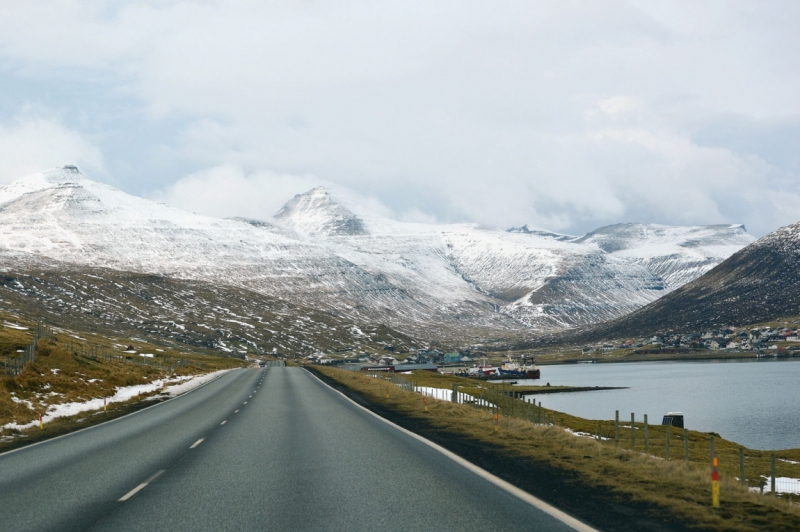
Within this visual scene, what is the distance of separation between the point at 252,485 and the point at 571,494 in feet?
21.7

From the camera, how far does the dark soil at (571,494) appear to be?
1161 cm

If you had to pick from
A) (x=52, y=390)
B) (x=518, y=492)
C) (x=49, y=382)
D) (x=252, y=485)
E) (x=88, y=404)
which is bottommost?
(x=88, y=404)

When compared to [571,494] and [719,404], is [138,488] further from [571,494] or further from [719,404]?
[719,404]

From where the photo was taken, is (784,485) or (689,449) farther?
(689,449)

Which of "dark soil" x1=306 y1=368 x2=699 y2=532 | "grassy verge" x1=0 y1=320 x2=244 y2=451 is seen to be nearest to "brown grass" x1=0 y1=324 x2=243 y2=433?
"grassy verge" x1=0 y1=320 x2=244 y2=451

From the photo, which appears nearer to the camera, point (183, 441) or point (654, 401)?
point (183, 441)

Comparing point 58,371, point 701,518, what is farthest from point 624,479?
point 58,371

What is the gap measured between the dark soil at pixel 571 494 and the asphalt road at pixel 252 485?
0.78 meters

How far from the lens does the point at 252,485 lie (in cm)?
Result: 1527

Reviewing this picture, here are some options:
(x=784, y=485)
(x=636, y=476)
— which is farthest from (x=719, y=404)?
(x=636, y=476)

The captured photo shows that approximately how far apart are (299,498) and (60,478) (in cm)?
689

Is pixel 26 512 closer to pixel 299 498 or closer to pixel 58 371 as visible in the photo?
pixel 299 498

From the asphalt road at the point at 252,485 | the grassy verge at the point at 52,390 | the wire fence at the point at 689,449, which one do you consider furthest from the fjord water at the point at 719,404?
the grassy verge at the point at 52,390

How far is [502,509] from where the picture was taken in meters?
12.3
